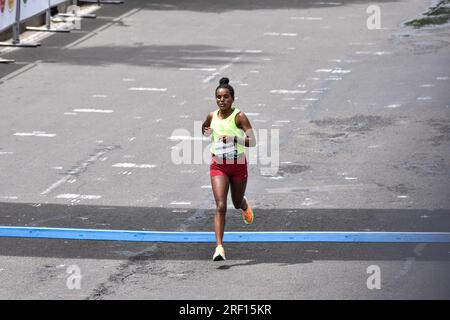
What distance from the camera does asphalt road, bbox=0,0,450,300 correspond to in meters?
11.2

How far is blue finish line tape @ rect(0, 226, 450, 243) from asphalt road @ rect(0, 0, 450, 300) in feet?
0.42

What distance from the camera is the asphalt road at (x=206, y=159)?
1117cm

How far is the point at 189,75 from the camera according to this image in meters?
22.0

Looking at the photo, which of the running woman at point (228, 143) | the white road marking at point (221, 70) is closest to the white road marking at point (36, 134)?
the white road marking at point (221, 70)

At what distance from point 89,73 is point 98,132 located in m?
4.77

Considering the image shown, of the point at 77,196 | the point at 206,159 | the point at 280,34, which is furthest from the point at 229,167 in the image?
the point at 280,34

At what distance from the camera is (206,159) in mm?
16156

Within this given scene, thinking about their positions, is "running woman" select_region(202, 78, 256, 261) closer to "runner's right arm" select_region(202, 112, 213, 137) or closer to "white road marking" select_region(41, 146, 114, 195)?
"runner's right arm" select_region(202, 112, 213, 137)

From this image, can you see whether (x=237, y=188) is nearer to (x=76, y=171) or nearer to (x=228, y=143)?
(x=228, y=143)

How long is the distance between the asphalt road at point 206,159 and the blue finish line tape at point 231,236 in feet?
0.42

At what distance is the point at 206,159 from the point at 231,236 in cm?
393

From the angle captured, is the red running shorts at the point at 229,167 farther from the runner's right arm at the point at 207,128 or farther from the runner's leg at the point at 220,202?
the runner's right arm at the point at 207,128

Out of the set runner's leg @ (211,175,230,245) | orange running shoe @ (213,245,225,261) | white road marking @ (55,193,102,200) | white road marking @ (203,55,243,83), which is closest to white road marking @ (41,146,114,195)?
white road marking @ (55,193,102,200)
